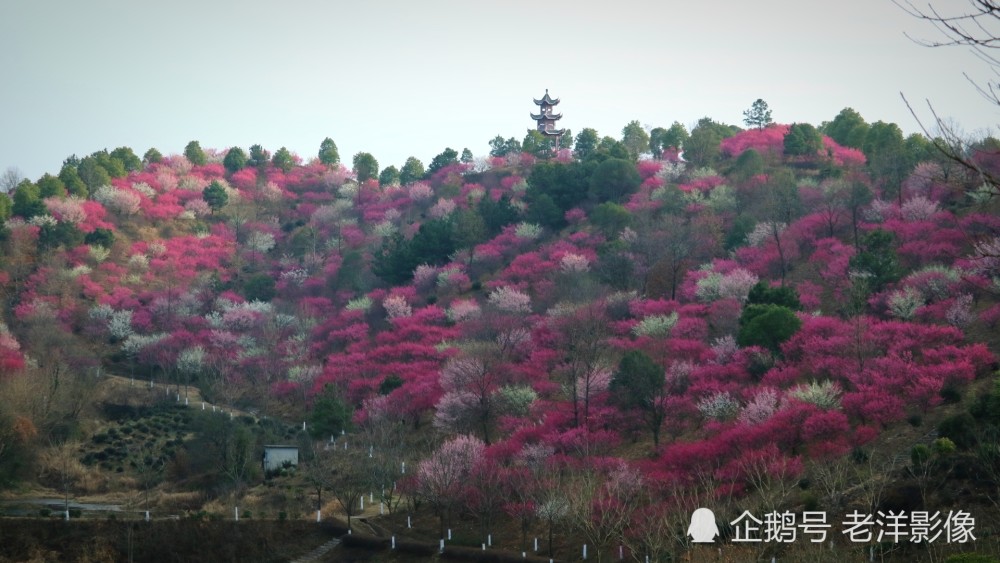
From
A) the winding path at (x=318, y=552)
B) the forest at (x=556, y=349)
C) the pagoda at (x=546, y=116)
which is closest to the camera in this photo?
the forest at (x=556, y=349)

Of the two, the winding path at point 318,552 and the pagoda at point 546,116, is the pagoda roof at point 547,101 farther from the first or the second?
the winding path at point 318,552

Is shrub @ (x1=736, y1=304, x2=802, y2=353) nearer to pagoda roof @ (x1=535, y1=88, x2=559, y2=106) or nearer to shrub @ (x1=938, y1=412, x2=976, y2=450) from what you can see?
shrub @ (x1=938, y1=412, x2=976, y2=450)

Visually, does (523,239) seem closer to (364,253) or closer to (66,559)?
(364,253)

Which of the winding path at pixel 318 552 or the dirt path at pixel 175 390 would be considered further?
the dirt path at pixel 175 390

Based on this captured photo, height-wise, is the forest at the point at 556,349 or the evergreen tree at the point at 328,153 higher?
the evergreen tree at the point at 328,153

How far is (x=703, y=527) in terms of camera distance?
26609 millimetres

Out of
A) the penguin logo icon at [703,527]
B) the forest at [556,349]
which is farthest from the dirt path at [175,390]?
the penguin logo icon at [703,527]

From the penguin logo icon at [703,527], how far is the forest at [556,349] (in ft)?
1.28

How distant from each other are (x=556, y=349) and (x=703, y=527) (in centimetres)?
2589

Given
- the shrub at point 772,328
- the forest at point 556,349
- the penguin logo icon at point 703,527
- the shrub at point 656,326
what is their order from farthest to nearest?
the shrub at point 656,326 < the shrub at point 772,328 < the forest at point 556,349 < the penguin logo icon at point 703,527

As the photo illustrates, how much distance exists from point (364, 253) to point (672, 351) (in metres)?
42.7

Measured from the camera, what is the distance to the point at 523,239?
72.3 meters

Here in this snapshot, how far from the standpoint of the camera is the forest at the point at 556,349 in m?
30.7

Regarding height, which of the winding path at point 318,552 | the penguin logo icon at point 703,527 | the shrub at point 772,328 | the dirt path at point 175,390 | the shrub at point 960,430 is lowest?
the winding path at point 318,552
